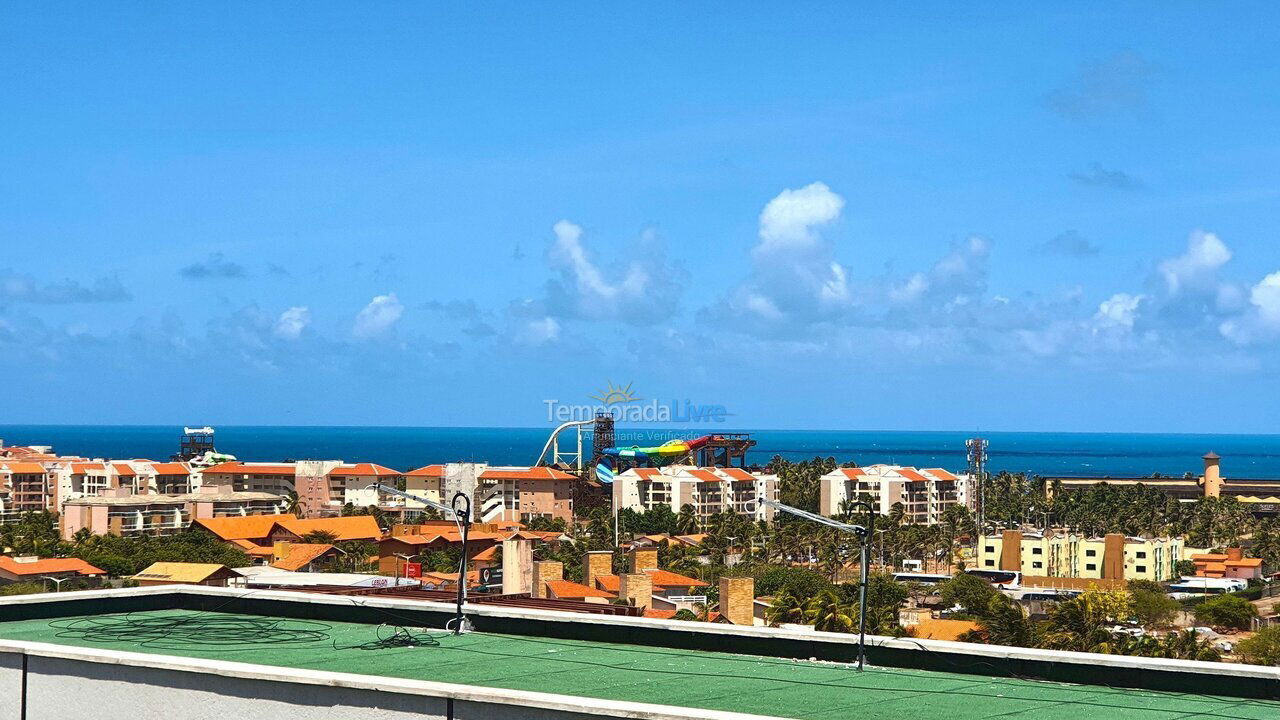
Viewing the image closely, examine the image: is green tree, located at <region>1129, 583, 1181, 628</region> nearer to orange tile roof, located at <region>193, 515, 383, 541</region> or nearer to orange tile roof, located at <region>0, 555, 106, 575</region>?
orange tile roof, located at <region>0, 555, 106, 575</region>

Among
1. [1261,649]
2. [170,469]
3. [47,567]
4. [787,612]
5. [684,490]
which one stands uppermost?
[170,469]

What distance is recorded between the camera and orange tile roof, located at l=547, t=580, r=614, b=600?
39.3 meters

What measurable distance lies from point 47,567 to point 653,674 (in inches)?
1941

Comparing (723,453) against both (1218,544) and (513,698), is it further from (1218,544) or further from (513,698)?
(513,698)

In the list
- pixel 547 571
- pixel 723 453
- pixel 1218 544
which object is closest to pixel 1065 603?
pixel 547 571

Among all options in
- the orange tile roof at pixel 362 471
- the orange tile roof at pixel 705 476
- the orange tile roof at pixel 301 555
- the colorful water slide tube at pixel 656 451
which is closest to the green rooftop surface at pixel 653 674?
the orange tile roof at pixel 301 555

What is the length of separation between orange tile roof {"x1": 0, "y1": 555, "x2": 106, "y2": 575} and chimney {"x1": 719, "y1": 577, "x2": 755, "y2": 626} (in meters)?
31.2

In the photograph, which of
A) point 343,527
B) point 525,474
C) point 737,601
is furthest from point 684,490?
point 737,601

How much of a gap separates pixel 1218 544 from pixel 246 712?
9650 centimetres

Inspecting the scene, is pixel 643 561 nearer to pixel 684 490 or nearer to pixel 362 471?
pixel 684 490

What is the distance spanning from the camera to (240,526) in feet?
271

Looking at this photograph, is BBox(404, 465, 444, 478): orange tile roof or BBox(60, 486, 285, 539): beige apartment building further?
BBox(404, 465, 444, 478): orange tile roof

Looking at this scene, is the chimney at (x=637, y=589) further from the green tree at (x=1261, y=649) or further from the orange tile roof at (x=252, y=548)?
the orange tile roof at (x=252, y=548)

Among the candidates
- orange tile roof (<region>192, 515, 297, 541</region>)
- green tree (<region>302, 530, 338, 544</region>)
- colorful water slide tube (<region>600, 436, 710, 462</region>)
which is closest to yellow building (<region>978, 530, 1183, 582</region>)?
green tree (<region>302, 530, 338, 544</region>)
